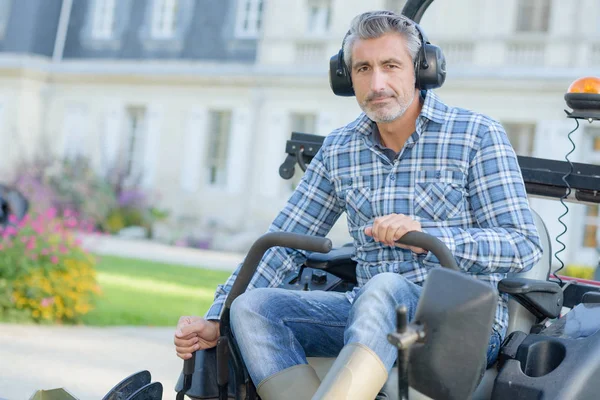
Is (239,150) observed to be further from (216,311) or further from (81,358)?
(216,311)

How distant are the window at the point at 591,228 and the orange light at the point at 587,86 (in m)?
15.7

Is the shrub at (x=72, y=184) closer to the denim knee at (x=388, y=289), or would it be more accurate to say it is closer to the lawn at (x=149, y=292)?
the lawn at (x=149, y=292)

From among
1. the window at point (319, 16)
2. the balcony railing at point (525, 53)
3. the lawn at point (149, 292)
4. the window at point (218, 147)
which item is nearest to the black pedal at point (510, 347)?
the lawn at point (149, 292)

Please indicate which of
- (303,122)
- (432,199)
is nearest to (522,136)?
(303,122)

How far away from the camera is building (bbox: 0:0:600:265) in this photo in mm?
18594

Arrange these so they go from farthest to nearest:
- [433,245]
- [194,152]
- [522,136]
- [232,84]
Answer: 1. [194,152]
2. [232,84]
3. [522,136]
4. [433,245]

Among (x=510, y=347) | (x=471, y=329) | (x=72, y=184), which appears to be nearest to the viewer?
(x=471, y=329)

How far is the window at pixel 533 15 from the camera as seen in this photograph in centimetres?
1925

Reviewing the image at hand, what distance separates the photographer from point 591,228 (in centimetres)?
1811

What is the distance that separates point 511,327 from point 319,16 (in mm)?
19465

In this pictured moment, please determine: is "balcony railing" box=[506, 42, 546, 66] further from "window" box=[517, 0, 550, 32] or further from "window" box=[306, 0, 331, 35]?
"window" box=[306, 0, 331, 35]

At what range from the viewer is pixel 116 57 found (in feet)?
78.8

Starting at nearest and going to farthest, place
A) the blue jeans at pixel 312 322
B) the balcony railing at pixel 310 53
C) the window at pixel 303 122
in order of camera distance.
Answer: the blue jeans at pixel 312 322, the balcony railing at pixel 310 53, the window at pixel 303 122

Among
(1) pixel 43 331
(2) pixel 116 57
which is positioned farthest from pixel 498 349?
(2) pixel 116 57
